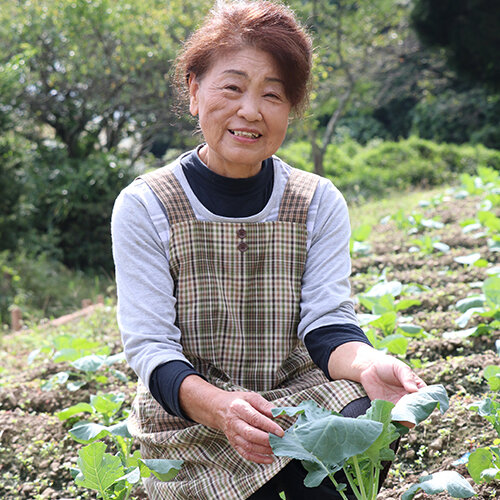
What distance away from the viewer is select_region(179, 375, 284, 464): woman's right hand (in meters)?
1.38

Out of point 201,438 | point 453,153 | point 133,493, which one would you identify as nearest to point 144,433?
point 201,438

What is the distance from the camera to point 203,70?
1.77m

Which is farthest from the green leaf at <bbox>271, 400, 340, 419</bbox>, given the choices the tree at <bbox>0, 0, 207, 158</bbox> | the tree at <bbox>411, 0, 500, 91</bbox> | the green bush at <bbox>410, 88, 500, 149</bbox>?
the green bush at <bbox>410, 88, 500, 149</bbox>

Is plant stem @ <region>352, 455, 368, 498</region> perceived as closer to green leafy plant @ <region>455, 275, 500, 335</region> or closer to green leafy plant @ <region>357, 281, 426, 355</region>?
green leafy plant @ <region>357, 281, 426, 355</region>

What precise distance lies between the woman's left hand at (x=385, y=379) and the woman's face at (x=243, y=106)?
62 centimetres

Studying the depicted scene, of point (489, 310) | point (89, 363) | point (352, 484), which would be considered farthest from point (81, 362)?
point (489, 310)

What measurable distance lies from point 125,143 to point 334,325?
25.0 ft

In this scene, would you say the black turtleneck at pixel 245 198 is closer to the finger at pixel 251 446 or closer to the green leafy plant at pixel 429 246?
the finger at pixel 251 446

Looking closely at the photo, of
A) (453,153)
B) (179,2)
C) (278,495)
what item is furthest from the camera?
(453,153)

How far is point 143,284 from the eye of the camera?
168 centimetres

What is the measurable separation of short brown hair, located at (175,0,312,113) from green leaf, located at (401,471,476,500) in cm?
102

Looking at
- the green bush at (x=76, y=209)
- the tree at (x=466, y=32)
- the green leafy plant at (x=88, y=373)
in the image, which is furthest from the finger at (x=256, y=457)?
the tree at (x=466, y=32)

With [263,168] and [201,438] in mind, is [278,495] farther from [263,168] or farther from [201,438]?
[263,168]

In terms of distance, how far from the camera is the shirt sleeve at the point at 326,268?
1.74m
